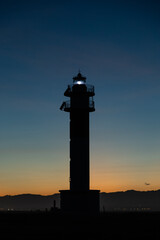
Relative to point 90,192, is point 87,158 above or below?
above

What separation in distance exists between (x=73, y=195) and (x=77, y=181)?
135 centimetres

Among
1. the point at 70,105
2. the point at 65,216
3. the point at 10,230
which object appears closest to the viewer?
the point at 10,230

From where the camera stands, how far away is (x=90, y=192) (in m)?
38.5

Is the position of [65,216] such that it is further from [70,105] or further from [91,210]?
[70,105]

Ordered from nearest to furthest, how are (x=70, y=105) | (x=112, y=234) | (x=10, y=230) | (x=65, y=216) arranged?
(x=112, y=234) < (x=10, y=230) < (x=65, y=216) < (x=70, y=105)

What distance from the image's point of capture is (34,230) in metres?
25.6

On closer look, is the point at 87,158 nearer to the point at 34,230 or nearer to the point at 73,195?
the point at 73,195

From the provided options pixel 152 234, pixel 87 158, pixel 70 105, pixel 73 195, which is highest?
pixel 70 105

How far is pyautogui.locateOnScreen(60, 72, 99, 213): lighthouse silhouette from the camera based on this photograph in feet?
126

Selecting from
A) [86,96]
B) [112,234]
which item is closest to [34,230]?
[112,234]

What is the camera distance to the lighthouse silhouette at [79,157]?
126 feet

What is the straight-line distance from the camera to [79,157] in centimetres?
3897

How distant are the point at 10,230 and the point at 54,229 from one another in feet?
8.99

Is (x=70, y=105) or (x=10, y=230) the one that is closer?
(x=10, y=230)
